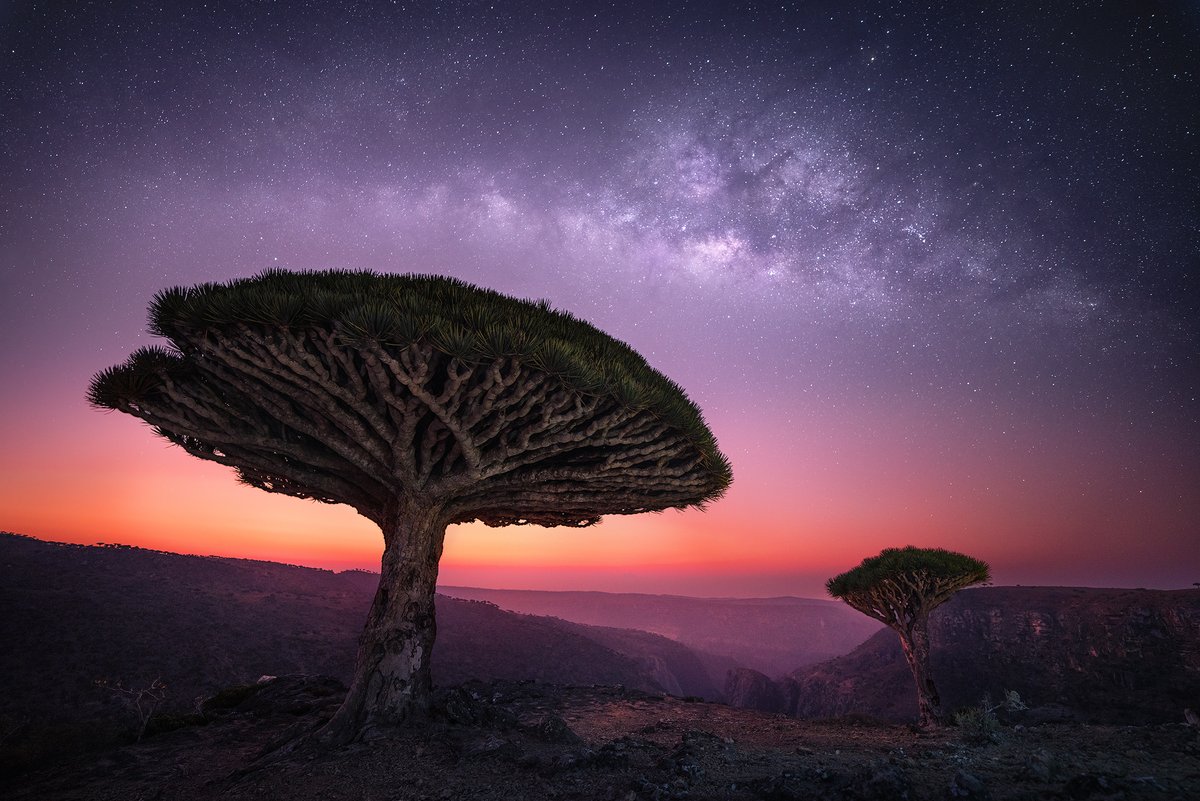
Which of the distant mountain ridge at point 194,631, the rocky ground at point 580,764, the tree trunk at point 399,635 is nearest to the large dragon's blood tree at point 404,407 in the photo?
the tree trunk at point 399,635

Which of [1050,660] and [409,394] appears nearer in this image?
[409,394]

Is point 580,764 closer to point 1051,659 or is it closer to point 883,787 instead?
point 883,787

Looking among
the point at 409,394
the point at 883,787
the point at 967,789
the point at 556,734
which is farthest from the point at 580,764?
the point at 409,394

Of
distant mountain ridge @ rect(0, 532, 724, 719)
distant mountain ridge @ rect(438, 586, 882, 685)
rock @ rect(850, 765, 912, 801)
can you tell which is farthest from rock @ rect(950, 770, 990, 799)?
distant mountain ridge @ rect(438, 586, 882, 685)

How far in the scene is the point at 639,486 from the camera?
952 centimetres

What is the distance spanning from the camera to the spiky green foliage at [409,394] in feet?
22.0

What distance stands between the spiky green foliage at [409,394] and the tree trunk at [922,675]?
39.1 feet

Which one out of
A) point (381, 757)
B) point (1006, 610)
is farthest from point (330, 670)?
point (1006, 610)

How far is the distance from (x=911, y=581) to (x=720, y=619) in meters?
112

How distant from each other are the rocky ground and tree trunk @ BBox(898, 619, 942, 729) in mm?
5440

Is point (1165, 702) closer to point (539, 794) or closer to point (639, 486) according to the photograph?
point (639, 486)

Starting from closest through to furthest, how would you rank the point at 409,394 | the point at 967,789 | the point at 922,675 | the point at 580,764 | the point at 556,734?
the point at 967,789 < the point at 580,764 < the point at 409,394 < the point at 556,734 < the point at 922,675

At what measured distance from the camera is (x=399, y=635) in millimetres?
8031

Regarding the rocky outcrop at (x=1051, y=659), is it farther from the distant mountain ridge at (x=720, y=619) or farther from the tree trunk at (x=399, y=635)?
the distant mountain ridge at (x=720, y=619)
